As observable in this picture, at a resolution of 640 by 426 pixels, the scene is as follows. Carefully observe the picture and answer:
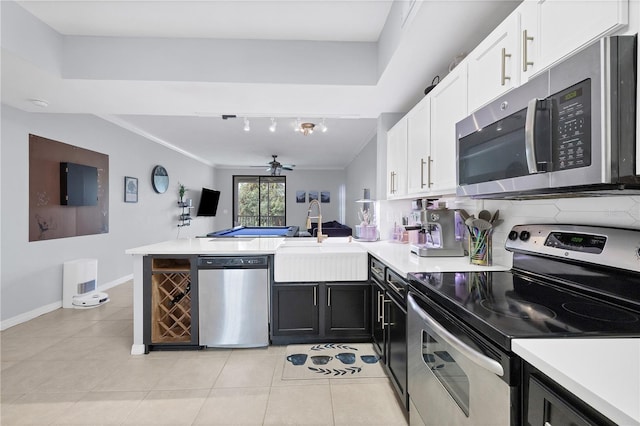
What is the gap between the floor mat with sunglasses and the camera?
235 cm

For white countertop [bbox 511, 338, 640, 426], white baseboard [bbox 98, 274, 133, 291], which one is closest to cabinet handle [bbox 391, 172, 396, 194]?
white countertop [bbox 511, 338, 640, 426]

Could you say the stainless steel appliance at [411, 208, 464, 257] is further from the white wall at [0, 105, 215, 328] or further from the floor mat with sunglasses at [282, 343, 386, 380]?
the white wall at [0, 105, 215, 328]

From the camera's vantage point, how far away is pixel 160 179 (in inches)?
249

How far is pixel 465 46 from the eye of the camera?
2.12 m

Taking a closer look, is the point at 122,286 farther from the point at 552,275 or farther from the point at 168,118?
the point at 552,275

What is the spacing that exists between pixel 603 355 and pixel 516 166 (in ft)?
2.42

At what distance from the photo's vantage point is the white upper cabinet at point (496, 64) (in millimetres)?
1354

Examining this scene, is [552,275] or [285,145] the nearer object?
[552,275]

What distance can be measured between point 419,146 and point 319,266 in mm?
1301

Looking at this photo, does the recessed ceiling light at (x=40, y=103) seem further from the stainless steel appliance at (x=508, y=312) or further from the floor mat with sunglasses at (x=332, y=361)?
the stainless steel appliance at (x=508, y=312)

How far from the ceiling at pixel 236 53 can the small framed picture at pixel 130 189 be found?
1.91 meters

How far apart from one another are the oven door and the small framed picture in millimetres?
5213

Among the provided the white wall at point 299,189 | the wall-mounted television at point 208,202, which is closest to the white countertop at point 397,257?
the wall-mounted television at point 208,202

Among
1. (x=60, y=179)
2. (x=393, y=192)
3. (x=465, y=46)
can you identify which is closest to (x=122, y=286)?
(x=60, y=179)
